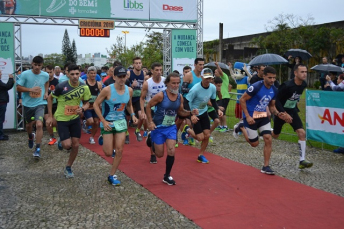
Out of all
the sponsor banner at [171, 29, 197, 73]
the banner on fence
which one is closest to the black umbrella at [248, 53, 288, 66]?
the banner on fence

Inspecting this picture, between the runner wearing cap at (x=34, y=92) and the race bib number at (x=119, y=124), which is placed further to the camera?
the runner wearing cap at (x=34, y=92)

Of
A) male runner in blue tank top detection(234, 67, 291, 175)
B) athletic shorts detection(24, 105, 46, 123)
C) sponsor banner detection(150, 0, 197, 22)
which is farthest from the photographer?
sponsor banner detection(150, 0, 197, 22)

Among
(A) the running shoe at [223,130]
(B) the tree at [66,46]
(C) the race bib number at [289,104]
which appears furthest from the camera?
(B) the tree at [66,46]

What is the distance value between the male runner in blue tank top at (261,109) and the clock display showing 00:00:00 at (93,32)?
28.0 ft

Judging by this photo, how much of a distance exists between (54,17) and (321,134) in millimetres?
9791

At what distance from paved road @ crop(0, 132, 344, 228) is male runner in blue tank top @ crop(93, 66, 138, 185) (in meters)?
0.55

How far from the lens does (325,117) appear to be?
32.6 ft

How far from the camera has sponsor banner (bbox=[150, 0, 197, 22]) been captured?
1542 cm

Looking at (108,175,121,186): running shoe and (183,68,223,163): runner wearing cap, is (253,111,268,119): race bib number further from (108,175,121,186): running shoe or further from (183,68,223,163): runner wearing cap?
(108,175,121,186): running shoe

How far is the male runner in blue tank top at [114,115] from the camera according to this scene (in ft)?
22.1

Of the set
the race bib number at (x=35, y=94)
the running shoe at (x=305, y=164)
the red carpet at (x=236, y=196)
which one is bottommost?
the red carpet at (x=236, y=196)

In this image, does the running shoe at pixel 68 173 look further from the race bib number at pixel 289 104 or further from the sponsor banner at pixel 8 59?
the sponsor banner at pixel 8 59

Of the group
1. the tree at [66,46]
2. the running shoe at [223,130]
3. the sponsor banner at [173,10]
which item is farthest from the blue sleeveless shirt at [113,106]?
the tree at [66,46]

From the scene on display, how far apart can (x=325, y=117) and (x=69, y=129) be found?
6163mm
